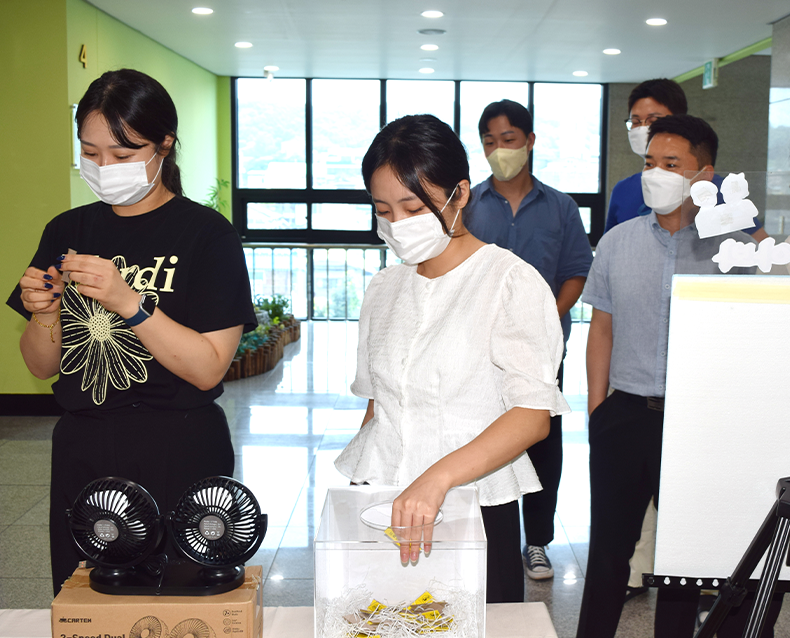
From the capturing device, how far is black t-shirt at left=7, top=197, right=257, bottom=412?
55.9 inches

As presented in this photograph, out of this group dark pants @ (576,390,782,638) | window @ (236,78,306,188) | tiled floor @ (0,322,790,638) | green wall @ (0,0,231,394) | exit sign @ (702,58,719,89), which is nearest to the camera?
dark pants @ (576,390,782,638)

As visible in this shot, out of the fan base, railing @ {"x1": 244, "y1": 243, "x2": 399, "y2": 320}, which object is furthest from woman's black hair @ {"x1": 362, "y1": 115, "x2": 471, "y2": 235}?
railing @ {"x1": 244, "y1": 243, "x2": 399, "y2": 320}

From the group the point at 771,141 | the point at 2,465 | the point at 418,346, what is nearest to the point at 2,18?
the point at 2,465

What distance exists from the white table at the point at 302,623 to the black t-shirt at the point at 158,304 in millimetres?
384

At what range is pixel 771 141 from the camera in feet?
19.9

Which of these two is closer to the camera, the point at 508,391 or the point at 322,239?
the point at 508,391

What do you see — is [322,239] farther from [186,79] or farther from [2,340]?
[2,340]

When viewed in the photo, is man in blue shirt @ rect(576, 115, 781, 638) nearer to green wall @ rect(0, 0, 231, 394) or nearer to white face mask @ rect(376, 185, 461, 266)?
white face mask @ rect(376, 185, 461, 266)

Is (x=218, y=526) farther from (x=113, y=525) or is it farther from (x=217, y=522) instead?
(x=113, y=525)

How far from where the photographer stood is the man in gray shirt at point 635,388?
1888mm

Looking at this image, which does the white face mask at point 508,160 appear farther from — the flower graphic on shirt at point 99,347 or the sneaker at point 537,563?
the flower graphic on shirt at point 99,347

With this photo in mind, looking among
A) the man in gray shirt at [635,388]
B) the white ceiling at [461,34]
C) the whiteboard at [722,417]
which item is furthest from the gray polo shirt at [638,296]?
the white ceiling at [461,34]

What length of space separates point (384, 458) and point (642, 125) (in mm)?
2023

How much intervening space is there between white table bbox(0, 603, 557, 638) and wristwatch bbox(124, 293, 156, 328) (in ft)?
1.64
